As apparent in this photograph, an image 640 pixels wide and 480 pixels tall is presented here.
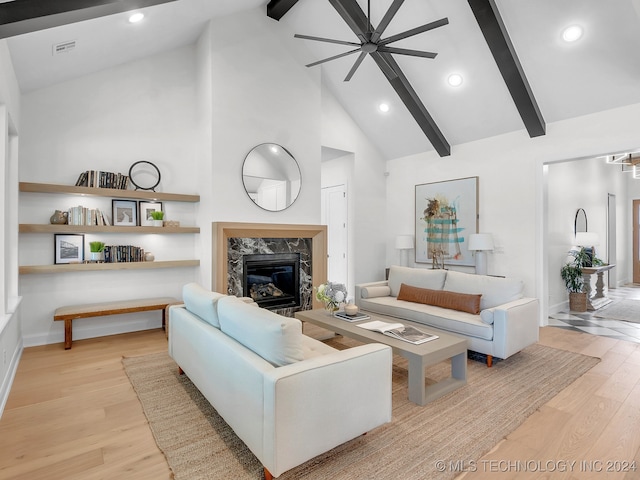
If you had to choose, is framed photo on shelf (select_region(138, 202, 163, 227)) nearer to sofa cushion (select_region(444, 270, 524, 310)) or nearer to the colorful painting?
sofa cushion (select_region(444, 270, 524, 310))

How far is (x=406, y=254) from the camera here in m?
6.50

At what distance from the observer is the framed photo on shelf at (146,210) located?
451cm

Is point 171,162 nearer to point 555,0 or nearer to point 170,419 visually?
point 170,419

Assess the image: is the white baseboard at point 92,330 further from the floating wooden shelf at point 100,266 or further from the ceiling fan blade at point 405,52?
the ceiling fan blade at point 405,52

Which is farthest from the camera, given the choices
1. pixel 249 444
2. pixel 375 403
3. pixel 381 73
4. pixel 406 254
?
pixel 406 254

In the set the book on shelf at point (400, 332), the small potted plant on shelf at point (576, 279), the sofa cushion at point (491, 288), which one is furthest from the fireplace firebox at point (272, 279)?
the small potted plant on shelf at point (576, 279)

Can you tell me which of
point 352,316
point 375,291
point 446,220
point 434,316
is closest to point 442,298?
point 434,316

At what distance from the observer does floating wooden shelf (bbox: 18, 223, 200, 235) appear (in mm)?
3701

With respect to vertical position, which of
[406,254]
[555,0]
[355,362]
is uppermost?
[555,0]

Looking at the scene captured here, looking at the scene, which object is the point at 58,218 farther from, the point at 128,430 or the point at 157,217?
the point at 128,430

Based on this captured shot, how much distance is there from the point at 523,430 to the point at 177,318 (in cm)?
264

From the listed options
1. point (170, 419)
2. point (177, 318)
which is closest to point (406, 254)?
point (177, 318)

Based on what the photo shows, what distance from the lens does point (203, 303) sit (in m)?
2.60

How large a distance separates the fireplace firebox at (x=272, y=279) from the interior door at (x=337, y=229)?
1.49 meters
